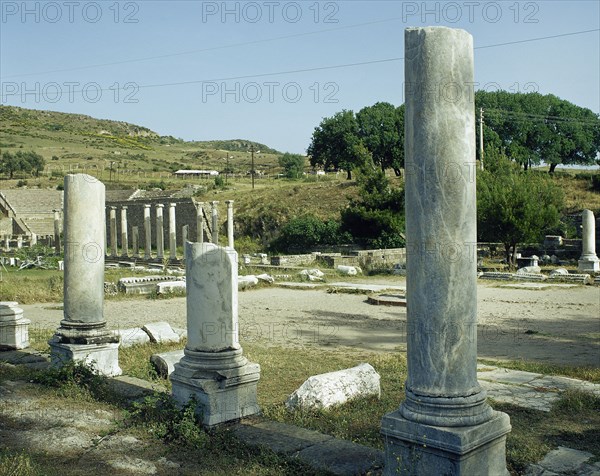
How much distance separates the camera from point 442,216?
4.23m

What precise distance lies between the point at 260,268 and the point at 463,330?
23.0 m

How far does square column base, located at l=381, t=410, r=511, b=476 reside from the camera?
13.0ft

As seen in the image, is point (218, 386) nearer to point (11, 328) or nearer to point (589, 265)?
point (11, 328)

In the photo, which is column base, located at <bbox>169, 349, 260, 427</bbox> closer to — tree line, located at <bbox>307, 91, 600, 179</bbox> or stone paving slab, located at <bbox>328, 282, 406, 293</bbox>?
stone paving slab, located at <bbox>328, 282, 406, 293</bbox>

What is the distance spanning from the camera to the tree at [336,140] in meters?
59.6

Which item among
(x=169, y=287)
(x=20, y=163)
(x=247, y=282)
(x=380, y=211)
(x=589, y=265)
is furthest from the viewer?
(x=20, y=163)

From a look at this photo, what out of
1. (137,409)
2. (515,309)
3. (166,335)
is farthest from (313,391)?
(515,309)

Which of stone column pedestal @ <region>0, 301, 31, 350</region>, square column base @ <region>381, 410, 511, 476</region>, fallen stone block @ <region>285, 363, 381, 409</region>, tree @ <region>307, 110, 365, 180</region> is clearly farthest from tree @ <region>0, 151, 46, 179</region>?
square column base @ <region>381, 410, 511, 476</region>

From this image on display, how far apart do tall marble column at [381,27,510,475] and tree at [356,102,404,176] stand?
51.0m

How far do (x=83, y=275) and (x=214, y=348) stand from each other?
2.71 m

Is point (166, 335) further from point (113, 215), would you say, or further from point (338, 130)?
point (338, 130)

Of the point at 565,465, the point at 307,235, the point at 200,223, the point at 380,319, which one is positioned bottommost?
the point at 380,319

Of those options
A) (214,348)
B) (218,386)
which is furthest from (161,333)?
(218,386)

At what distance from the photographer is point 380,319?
1422cm
